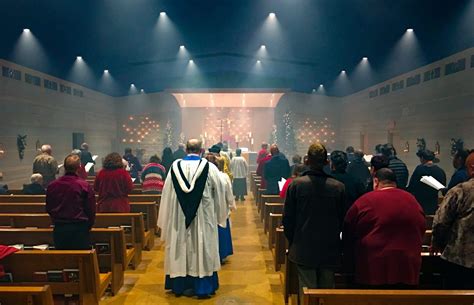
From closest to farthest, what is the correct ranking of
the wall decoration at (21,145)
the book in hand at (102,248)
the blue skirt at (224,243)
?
the book in hand at (102,248)
the blue skirt at (224,243)
the wall decoration at (21,145)

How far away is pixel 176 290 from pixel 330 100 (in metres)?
20.8

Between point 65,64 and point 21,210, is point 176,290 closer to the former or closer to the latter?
point 21,210

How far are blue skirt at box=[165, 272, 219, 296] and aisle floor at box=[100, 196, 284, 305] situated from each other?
3.2 inches

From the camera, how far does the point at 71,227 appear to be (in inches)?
169

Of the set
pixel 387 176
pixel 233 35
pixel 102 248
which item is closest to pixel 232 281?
pixel 102 248

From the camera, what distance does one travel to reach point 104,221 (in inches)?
223

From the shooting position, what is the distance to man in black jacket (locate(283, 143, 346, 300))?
10.9 ft

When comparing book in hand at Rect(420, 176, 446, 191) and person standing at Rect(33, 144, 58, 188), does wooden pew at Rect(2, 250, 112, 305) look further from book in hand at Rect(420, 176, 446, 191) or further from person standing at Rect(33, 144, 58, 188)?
person standing at Rect(33, 144, 58, 188)

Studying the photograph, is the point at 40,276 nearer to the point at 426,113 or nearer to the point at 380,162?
the point at 380,162

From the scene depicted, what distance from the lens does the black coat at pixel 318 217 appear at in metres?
3.32

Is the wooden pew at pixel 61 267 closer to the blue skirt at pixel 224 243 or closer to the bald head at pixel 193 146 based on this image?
the bald head at pixel 193 146

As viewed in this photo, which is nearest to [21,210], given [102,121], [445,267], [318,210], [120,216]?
[120,216]

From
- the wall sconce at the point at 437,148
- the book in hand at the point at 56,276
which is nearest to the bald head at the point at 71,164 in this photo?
the book in hand at the point at 56,276

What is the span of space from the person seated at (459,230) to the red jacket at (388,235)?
0.20m
